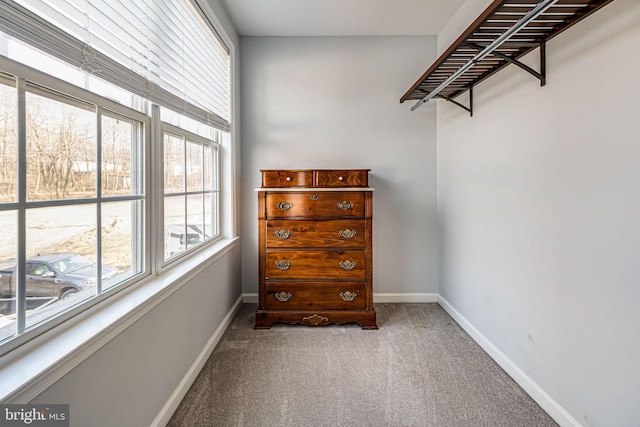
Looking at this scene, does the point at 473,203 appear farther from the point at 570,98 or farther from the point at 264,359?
the point at 264,359

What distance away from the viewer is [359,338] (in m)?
2.31

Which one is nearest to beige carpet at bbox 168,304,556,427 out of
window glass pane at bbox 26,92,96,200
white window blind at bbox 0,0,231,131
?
window glass pane at bbox 26,92,96,200

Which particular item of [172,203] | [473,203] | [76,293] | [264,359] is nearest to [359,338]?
[264,359]

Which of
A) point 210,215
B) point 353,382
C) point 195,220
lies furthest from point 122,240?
point 353,382

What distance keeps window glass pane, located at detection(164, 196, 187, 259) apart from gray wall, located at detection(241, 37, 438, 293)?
3.52ft

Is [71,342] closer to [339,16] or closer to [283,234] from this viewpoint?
[283,234]

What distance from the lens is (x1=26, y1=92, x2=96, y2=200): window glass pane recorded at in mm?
903

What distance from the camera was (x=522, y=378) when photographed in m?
1.75

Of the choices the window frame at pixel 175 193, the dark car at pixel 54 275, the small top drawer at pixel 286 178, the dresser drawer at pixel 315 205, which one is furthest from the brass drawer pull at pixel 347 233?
the dark car at pixel 54 275

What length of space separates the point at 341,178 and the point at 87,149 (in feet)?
5.56

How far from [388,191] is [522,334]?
1.58 m

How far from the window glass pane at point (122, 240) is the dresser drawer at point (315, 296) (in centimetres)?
118

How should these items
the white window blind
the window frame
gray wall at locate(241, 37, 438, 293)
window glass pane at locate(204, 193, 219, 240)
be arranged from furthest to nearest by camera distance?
gray wall at locate(241, 37, 438, 293)
window glass pane at locate(204, 193, 219, 240)
the window frame
the white window blind

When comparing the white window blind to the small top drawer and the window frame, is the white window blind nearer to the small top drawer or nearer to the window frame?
the window frame
